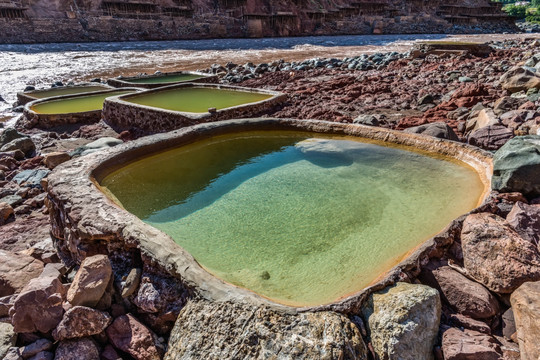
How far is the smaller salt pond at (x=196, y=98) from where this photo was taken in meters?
7.85

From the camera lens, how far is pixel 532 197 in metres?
3.07

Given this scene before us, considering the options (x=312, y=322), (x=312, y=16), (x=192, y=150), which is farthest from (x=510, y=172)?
(x=312, y=16)

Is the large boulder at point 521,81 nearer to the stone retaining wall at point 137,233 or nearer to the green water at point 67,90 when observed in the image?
the stone retaining wall at point 137,233

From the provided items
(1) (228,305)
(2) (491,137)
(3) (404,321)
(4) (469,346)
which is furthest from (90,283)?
(2) (491,137)

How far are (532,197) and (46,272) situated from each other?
149 inches

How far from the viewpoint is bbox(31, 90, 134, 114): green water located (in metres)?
9.04

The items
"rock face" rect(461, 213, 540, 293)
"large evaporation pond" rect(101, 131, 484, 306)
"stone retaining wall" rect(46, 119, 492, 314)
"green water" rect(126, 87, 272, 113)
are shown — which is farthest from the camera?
"green water" rect(126, 87, 272, 113)

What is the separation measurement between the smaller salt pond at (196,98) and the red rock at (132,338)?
5.60m

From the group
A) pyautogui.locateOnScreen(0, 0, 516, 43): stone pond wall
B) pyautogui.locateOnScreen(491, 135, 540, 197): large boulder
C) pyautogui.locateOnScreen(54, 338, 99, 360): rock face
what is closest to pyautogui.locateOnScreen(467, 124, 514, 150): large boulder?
pyautogui.locateOnScreen(491, 135, 540, 197): large boulder

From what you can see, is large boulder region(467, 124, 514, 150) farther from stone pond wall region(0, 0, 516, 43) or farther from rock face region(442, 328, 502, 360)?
stone pond wall region(0, 0, 516, 43)

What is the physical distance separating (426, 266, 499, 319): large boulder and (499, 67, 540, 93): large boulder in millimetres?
5874

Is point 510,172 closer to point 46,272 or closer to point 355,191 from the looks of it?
point 355,191

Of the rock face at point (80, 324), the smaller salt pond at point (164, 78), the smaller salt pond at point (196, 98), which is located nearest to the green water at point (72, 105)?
the smaller salt pond at point (196, 98)

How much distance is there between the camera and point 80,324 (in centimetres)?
221
